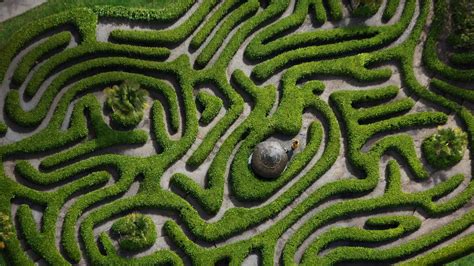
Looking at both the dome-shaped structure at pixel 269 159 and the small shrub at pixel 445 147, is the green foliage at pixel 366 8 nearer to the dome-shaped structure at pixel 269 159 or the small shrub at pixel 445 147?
the small shrub at pixel 445 147

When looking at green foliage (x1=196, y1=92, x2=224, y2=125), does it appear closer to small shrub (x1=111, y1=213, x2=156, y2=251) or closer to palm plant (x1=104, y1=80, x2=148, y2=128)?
palm plant (x1=104, y1=80, x2=148, y2=128)

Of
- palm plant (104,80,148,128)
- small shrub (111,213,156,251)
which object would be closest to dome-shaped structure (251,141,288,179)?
small shrub (111,213,156,251)

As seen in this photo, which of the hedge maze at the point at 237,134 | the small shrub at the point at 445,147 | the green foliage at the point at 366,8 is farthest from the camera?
the green foliage at the point at 366,8

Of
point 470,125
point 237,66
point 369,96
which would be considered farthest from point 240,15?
point 470,125

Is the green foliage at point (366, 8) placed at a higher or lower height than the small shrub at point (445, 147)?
higher

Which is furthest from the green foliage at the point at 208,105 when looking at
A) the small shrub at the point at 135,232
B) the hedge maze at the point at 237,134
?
the small shrub at the point at 135,232
